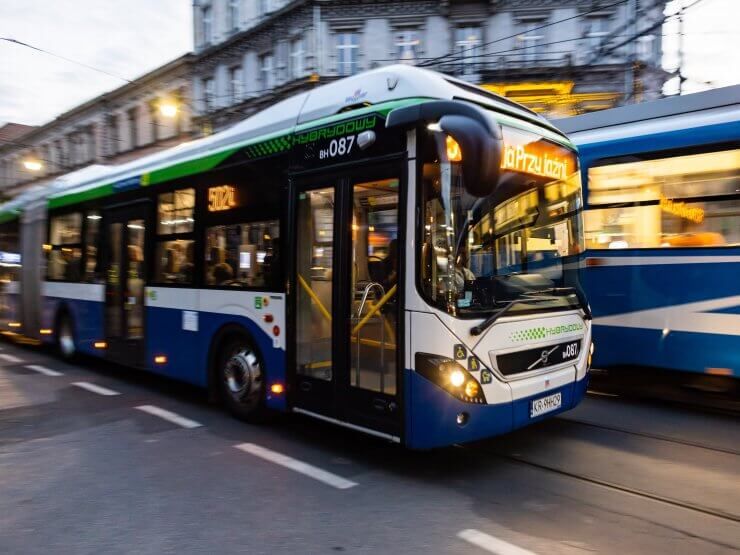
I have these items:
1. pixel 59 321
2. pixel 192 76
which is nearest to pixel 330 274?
pixel 59 321

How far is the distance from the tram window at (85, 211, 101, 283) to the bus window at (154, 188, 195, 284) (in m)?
2.01

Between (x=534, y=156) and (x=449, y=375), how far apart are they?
201 cm

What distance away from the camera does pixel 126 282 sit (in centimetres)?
836

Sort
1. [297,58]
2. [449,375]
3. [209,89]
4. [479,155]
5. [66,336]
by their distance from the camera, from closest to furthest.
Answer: [479,155], [449,375], [66,336], [297,58], [209,89]

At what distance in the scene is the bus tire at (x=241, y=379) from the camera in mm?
6168

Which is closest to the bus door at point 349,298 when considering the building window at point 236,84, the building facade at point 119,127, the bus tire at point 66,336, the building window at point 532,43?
the bus tire at point 66,336

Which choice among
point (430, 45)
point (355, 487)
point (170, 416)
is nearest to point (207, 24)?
point (430, 45)

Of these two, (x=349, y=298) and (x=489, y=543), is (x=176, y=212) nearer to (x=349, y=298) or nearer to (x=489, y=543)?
(x=349, y=298)

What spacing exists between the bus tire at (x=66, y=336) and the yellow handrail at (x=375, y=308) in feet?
22.7

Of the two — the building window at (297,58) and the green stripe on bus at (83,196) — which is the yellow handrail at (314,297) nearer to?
the green stripe on bus at (83,196)

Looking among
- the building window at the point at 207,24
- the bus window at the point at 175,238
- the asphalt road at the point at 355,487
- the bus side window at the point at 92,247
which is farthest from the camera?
the building window at the point at 207,24

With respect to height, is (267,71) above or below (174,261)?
above

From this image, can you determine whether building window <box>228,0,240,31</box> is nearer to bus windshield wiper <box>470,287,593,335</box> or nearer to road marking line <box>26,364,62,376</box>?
road marking line <box>26,364,62,376</box>

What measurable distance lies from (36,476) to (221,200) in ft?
10.5
